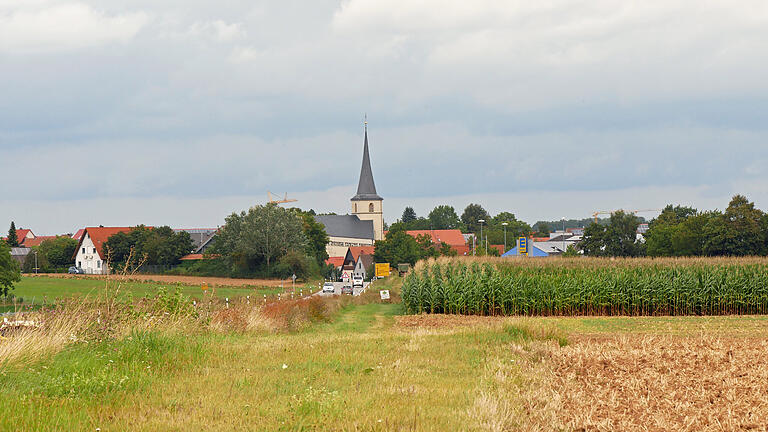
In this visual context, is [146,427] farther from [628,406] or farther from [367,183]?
[367,183]

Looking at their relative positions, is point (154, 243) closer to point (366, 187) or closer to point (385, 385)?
point (366, 187)

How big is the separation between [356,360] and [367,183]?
167155 millimetres

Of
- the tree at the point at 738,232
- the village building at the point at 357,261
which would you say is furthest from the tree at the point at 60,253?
the tree at the point at 738,232

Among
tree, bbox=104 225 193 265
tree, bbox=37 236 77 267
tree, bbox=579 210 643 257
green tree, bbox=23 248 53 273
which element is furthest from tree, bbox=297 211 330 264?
tree, bbox=579 210 643 257

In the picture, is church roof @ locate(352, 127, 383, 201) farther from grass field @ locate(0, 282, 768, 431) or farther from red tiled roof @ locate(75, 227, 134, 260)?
grass field @ locate(0, 282, 768, 431)

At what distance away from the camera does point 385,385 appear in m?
9.66

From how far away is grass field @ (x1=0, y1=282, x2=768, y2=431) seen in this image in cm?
782

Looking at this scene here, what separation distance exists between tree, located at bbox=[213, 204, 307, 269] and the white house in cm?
2289

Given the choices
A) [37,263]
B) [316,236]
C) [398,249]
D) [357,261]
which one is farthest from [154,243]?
[357,261]

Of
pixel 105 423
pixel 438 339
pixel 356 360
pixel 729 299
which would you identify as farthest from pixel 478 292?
pixel 105 423

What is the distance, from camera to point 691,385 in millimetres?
9430

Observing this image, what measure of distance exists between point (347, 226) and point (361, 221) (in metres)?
3.94

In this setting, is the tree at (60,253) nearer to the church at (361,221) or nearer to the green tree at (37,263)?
the green tree at (37,263)

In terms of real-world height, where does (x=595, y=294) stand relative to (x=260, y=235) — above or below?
below
